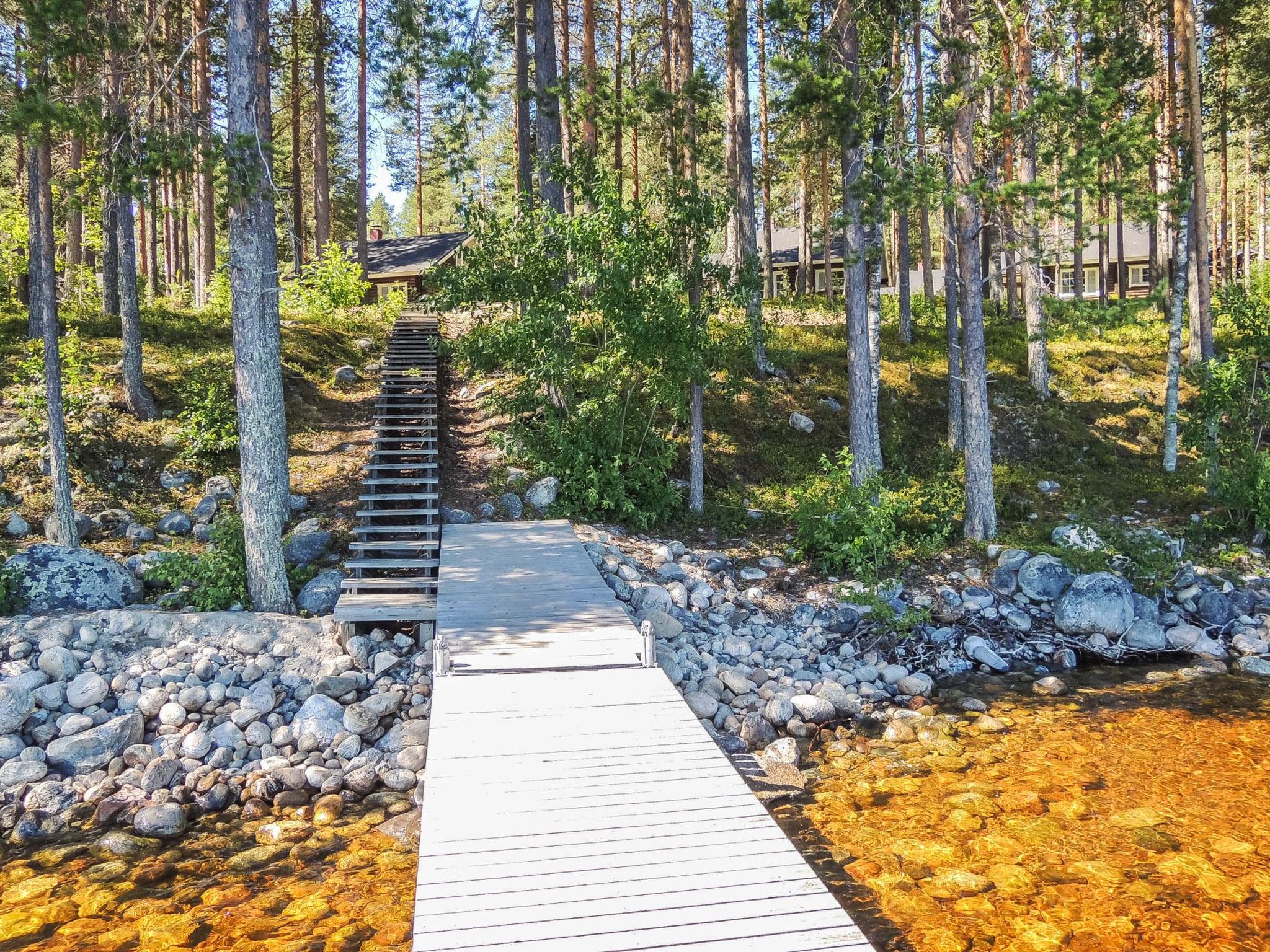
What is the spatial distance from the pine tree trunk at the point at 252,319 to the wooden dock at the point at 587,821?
2.37 m

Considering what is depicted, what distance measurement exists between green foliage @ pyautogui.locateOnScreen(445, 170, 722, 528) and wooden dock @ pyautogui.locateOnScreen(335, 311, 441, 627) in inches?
57.4

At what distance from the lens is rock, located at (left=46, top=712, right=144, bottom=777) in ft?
24.5

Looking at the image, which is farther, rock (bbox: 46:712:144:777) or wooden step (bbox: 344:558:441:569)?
wooden step (bbox: 344:558:441:569)

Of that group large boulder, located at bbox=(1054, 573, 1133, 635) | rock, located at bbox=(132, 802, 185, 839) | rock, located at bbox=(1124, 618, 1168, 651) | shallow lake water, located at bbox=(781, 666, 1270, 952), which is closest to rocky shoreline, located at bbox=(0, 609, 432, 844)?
rock, located at bbox=(132, 802, 185, 839)

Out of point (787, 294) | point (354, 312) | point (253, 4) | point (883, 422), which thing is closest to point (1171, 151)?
point (883, 422)

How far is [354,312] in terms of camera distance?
21891 millimetres

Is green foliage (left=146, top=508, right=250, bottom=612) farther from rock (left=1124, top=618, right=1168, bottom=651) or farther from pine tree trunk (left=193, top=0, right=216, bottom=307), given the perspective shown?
rock (left=1124, top=618, right=1168, bottom=651)

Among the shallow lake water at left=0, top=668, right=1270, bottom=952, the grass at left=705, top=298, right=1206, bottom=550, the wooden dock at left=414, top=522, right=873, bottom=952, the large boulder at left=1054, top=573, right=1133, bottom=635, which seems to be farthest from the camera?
the grass at left=705, top=298, right=1206, bottom=550

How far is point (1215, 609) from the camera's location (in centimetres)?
1084

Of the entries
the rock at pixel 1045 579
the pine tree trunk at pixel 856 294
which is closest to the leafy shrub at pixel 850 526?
the pine tree trunk at pixel 856 294

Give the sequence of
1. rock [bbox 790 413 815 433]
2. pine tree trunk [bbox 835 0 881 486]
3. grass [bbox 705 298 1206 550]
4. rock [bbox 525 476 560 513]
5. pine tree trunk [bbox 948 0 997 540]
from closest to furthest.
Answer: pine tree trunk [bbox 948 0 997 540]
pine tree trunk [bbox 835 0 881 486]
rock [bbox 525 476 560 513]
grass [bbox 705 298 1206 550]
rock [bbox 790 413 815 433]

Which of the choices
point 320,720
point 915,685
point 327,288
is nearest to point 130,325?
point 327,288

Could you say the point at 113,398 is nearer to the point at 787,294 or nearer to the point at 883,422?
the point at 883,422

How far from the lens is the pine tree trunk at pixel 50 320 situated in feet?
32.0
